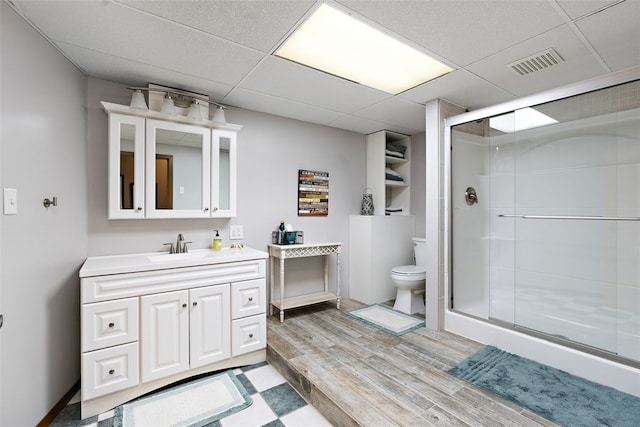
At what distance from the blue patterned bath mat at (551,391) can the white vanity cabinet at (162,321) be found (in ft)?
5.05

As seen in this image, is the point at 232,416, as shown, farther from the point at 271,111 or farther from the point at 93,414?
the point at 271,111

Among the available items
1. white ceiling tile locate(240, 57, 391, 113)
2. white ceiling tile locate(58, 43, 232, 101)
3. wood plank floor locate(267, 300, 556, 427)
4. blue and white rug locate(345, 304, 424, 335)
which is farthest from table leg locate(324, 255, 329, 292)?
white ceiling tile locate(58, 43, 232, 101)

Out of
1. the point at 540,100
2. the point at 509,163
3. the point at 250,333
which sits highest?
the point at 540,100

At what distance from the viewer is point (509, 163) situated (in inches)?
101

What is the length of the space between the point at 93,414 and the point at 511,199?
3.36 m

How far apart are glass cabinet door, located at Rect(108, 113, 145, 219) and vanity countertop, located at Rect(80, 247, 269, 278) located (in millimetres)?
319

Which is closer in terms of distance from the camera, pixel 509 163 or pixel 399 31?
pixel 399 31

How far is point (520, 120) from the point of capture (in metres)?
2.35

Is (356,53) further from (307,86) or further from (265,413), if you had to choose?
(265,413)

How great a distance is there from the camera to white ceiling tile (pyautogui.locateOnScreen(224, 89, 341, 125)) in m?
2.56

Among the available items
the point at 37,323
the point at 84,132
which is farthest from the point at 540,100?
the point at 37,323

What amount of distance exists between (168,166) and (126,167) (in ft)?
0.94

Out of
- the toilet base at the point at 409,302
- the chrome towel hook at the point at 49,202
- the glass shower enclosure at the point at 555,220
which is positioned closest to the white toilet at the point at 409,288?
the toilet base at the point at 409,302

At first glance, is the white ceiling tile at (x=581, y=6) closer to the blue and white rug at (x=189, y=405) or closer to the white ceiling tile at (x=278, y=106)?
the white ceiling tile at (x=278, y=106)
